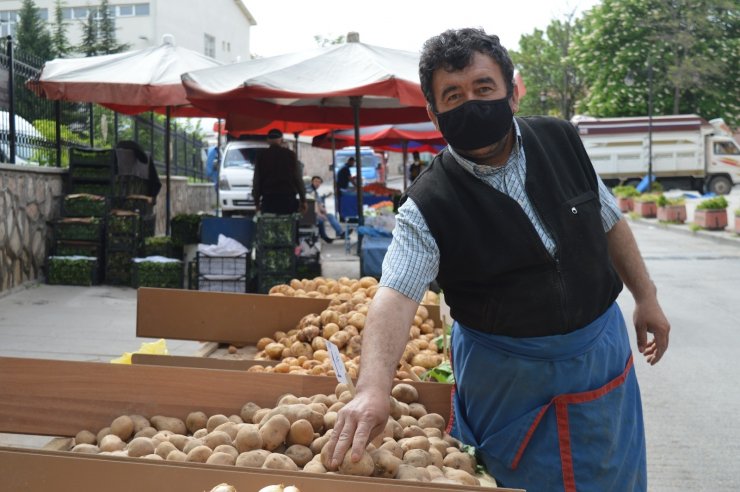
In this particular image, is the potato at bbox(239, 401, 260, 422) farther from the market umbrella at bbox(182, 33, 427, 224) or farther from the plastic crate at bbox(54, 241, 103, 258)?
the plastic crate at bbox(54, 241, 103, 258)

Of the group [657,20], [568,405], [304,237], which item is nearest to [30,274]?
[304,237]

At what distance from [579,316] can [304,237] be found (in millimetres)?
9379

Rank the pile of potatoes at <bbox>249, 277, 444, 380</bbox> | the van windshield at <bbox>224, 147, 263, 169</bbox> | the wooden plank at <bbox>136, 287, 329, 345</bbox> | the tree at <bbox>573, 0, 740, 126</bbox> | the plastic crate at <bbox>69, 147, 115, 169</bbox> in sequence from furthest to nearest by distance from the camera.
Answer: the tree at <bbox>573, 0, 740, 126</bbox> < the van windshield at <bbox>224, 147, 263, 169</bbox> < the plastic crate at <bbox>69, 147, 115, 169</bbox> < the wooden plank at <bbox>136, 287, 329, 345</bbox> < the pile of potatoes at <bbox>249, 277, 444, 380</bbox>

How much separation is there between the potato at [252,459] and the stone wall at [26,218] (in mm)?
9140

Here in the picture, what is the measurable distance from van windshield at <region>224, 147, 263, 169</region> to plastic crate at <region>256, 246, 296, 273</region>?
13251 millimetres

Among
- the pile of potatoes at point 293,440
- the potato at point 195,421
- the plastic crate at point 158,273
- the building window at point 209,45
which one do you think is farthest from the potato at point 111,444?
the building window at point 209,45

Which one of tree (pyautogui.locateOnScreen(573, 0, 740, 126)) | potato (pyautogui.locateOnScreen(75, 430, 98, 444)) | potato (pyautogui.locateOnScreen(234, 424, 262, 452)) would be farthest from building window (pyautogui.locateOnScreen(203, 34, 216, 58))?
potato (pyautogui.locateOnScreen(234, 424, 262, 452))

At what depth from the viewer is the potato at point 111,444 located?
10.4ft

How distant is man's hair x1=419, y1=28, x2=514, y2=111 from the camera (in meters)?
2.62

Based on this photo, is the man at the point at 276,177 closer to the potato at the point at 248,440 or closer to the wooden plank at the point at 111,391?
the wooden plank at the point at 111,391

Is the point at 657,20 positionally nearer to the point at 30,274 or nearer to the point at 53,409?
the point at 30,274

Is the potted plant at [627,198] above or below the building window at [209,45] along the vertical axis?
below

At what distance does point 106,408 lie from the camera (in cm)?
349

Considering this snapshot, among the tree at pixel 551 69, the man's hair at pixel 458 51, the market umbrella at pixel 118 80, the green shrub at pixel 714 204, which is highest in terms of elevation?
the tree at pixel 551 69
